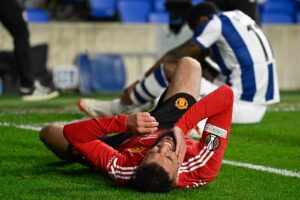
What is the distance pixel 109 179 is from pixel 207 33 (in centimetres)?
302

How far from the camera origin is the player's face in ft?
16.3

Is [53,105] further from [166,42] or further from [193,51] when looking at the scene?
[166,42]

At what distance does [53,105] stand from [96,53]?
4.11m

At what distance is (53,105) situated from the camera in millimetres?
10922

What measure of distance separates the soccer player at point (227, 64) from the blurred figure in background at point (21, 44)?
7.12 ft

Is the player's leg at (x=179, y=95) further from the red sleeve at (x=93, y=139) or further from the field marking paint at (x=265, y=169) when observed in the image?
the field marking paint at (x=265, y=169)

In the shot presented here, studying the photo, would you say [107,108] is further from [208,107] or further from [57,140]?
[208,107]

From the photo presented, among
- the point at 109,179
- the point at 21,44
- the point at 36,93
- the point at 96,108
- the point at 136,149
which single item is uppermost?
the point at 136,149

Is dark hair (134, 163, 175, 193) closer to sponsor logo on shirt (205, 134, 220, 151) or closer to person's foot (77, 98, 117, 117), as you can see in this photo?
sponsor logo on shirt (205, 134, 220, 151)

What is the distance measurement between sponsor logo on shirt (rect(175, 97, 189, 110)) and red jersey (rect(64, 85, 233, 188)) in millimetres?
304

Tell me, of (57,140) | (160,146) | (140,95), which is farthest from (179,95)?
(140,95)

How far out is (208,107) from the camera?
5422mm

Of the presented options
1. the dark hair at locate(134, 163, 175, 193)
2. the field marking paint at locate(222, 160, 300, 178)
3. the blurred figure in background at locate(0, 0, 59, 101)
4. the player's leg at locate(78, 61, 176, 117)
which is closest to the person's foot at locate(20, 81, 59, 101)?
the blurred figure in background at locate(0, 0, 59, 101)

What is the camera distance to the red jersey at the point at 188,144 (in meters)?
5.34
